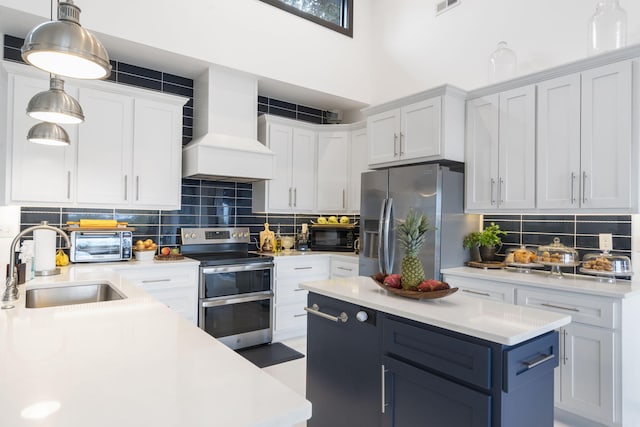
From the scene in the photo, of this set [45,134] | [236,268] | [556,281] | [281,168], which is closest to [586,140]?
[556,281]

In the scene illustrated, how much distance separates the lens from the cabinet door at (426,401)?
140 cm

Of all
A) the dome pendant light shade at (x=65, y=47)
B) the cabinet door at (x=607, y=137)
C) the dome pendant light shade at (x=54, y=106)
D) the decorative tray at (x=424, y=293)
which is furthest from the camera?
the cabinet door at (x=607, y=137)

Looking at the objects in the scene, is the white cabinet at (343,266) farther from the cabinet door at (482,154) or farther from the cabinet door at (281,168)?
the cabinet door at (482,154)

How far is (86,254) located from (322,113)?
3.24 meters

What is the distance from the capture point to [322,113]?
515cm

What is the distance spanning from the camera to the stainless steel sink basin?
7.11 feet

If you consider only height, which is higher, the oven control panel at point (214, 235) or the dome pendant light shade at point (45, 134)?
the dome pendant light shade at point (45, 134)

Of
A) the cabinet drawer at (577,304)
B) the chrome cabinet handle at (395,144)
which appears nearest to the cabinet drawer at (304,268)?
the chrome cabinet handle at (395,144)

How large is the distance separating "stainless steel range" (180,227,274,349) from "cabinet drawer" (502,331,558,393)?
8.86 ft

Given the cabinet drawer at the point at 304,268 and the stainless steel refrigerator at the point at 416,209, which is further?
the cabinet drawer at the point at 304,268

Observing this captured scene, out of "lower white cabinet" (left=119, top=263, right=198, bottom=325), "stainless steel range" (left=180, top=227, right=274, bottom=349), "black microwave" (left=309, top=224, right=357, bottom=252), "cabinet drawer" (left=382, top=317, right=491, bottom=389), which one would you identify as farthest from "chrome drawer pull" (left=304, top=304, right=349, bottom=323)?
"black microwave" (left=309, top=224, right=357, bottom=252)

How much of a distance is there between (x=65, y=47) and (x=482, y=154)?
3.04 meters

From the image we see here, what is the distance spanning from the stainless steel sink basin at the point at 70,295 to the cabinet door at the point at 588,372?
2712 mm

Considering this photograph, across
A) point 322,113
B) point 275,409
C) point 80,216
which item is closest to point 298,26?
point 322,113
